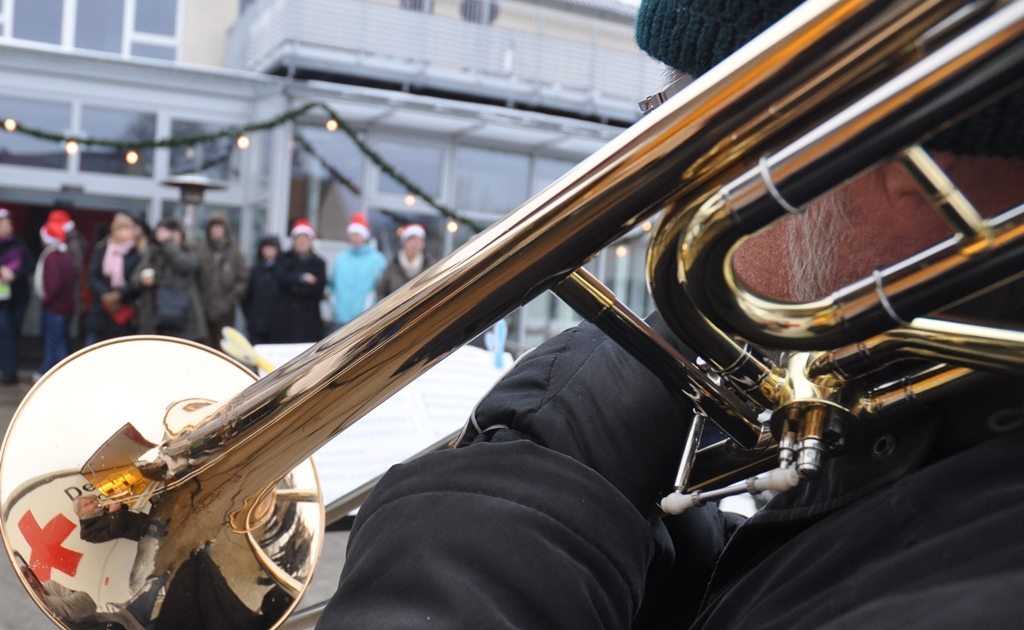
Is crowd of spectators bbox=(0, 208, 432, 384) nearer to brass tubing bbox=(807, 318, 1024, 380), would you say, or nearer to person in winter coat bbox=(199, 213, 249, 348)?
person in winter coat bbox=(199, 213, 249, 348)

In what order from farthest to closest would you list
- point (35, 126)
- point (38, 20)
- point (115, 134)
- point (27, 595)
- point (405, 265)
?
point (38, 20)
point (115, 134)
point (35, 126)
point (405, 265)
point (27, 595)

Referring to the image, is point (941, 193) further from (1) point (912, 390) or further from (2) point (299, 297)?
(2) point (299, 297)

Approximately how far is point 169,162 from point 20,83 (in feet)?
4.46

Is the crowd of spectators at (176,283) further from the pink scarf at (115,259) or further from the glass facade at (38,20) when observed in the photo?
the glass facade at (38,20)

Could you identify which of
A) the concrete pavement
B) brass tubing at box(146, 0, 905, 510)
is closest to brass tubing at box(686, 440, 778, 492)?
brass tubing at box(146, 0, 905, 510)

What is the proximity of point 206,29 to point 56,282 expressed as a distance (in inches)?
172

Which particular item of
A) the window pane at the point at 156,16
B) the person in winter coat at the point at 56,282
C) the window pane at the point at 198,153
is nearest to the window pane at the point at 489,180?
the window pane at the point at 198,153

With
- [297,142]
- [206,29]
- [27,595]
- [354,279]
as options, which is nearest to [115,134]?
[297,142]

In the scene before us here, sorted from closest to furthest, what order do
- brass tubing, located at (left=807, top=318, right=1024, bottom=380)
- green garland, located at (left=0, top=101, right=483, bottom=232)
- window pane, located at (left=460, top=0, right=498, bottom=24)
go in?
brass tubing, located at (left=807, top=318, right=1024, bottom=380) → green garland, located at (left=0, top=101, right=483, bottom=232) → window pane, located at (left=460, top=0, right=498, bottom=24)

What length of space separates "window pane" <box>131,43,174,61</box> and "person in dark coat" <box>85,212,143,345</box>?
3804 millimetres

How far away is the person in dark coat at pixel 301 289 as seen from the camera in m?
6.77

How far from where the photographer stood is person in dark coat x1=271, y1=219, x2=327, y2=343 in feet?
22.2

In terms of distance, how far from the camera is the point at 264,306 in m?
6.75

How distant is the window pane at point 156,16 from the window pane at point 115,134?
66.7 inches
